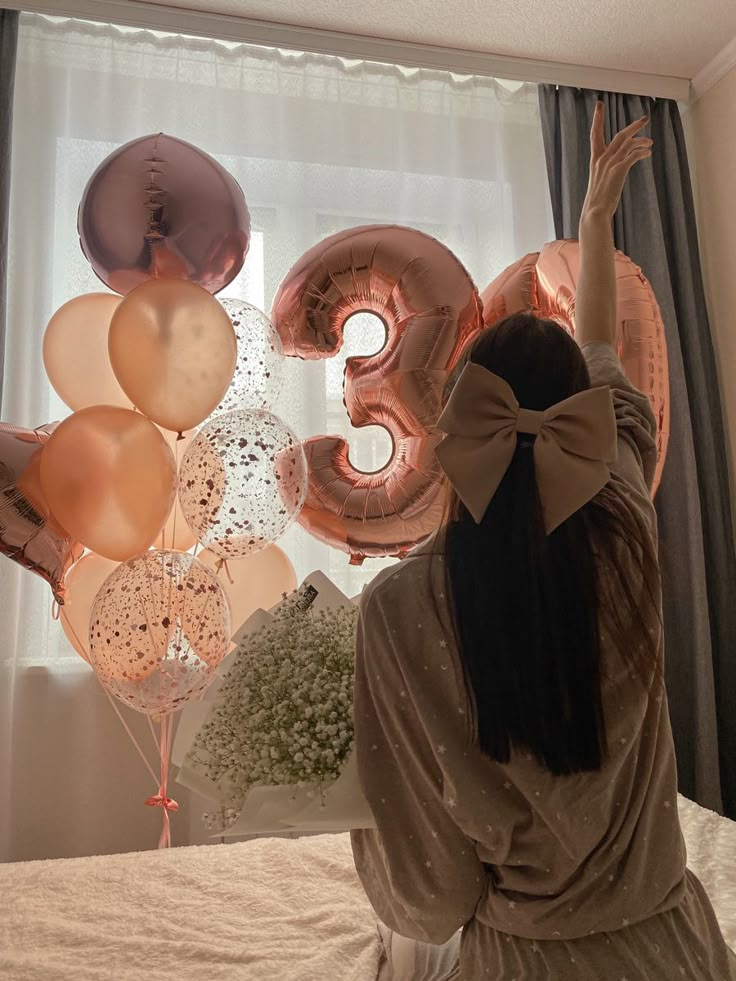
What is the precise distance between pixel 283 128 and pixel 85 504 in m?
1.76

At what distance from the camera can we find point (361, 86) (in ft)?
9.70

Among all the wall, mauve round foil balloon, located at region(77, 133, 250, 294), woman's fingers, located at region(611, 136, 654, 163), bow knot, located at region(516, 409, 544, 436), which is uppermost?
the wall

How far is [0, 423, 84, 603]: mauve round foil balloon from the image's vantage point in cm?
172

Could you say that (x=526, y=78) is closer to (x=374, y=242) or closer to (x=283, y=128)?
(x=283, y=128)

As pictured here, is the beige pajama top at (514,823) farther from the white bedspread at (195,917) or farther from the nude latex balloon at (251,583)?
the nude latex balloon at (251,583)

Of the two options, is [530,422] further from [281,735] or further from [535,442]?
[281,735]

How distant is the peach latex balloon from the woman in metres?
0.96

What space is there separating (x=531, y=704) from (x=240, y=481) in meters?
0.94

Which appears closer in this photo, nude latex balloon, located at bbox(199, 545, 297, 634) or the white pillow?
the white pillow

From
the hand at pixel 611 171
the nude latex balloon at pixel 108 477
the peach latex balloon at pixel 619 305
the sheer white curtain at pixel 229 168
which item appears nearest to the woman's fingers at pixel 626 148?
the hand at pixel 611 171

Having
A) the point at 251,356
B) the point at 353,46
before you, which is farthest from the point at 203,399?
the point at 353,46

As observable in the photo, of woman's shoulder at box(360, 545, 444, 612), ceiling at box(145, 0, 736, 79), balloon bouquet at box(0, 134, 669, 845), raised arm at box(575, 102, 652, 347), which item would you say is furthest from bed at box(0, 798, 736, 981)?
ceiling at box(145, 0, 736, 79)

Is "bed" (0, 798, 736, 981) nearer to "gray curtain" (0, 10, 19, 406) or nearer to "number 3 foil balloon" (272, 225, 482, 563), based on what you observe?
"number 3 foil balloon" (272, 225, 482, 563)

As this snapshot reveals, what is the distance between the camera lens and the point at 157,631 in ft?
5.53
